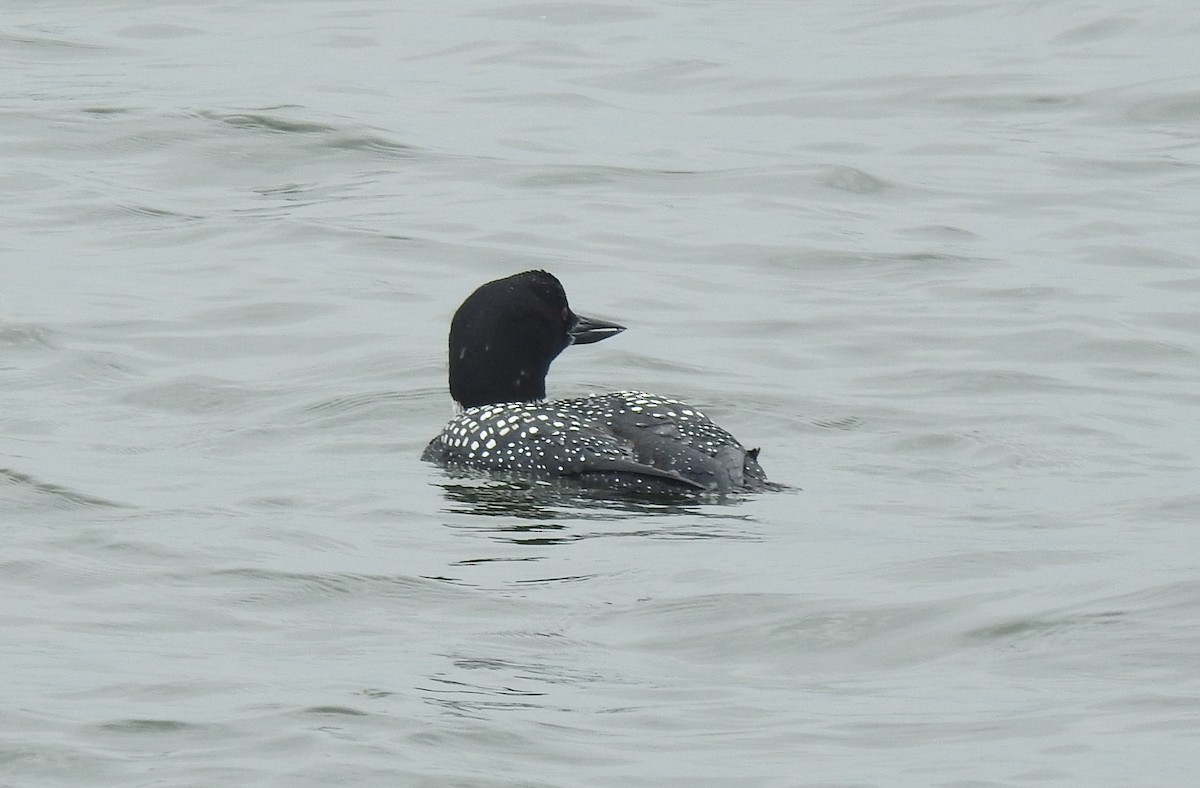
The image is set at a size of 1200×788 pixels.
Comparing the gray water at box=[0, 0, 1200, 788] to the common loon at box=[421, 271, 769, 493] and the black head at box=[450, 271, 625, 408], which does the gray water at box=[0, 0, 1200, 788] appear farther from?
the black head at box=[450, 271, 625, 408]

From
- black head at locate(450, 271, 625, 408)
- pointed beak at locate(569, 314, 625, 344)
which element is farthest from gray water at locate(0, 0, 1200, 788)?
pointed beak at locate(569, 314, 625, 344)

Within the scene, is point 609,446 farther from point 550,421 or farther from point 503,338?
point 503,338

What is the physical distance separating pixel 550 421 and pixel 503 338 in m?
0.84

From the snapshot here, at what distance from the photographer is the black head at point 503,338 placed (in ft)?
29.8

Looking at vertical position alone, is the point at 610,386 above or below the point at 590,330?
below

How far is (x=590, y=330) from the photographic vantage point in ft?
30.6

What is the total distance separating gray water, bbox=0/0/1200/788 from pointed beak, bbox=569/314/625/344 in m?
0.63

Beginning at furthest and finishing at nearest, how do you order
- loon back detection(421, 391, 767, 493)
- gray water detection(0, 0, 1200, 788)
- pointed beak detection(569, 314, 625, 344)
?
pointed beak detection(569, 314, 625, 344) → loon back detection(421, 391, 767, 493) → gray water detection(0, 0, 1200, 788)

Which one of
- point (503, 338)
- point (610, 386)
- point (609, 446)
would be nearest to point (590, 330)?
point (503, 338)

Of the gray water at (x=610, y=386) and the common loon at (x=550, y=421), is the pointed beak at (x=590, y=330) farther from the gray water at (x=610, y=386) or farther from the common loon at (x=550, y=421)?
the gray water at (x=610, y=386)

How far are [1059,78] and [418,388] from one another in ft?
26.4

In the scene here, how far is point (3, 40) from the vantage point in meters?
17.9

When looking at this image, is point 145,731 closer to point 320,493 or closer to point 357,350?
point 320,493

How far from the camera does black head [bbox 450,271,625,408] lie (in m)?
9.08
